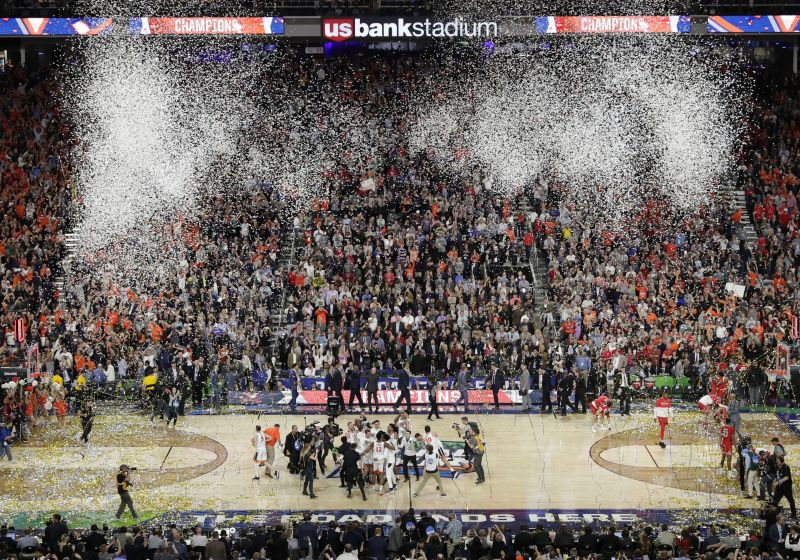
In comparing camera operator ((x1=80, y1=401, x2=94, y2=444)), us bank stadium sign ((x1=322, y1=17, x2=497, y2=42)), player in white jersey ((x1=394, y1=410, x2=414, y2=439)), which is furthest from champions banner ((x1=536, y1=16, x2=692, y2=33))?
camera operator ((x1=80, y1=401, x2=94, y2=444))

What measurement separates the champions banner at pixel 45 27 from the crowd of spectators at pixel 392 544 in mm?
24446

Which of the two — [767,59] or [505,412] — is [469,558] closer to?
[505,412]

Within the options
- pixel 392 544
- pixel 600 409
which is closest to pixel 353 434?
pixel 392 544

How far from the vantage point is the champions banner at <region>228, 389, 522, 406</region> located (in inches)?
1262

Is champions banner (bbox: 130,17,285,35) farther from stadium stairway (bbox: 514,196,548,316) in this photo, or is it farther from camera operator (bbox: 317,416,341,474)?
camera operator (bbox: 317,416,341,474)

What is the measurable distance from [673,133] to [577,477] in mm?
21334

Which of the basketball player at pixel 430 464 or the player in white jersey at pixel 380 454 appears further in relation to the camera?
the player in white jersey at pixel 380 454

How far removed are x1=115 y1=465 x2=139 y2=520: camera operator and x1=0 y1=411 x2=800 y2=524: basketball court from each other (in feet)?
1.37

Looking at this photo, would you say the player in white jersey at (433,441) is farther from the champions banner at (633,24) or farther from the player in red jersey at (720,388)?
the champions banner at (633,24)

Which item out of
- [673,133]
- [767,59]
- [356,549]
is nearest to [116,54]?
[673,133]

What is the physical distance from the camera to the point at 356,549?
2022 centimetres

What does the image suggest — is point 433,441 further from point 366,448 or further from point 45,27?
point 45,27

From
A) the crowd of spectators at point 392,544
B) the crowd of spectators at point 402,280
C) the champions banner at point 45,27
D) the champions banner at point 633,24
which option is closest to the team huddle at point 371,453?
the crowd of spectators at point 392,544

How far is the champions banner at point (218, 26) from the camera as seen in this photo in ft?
137
